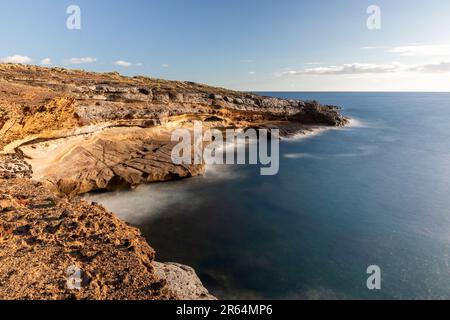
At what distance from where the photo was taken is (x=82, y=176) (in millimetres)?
22938

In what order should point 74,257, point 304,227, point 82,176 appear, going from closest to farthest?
1. point 74,257
2. point 304,227
3. point 82,176

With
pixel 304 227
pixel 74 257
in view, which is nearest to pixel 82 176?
pixel 74 257

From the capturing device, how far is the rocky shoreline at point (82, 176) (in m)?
8.92

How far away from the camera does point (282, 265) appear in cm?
1525

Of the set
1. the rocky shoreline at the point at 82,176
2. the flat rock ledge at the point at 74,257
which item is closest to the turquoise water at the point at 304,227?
the rocky shoreline at the point at 82,176

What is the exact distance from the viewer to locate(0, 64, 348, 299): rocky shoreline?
351 inches

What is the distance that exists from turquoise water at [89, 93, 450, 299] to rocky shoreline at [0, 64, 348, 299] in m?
2.89

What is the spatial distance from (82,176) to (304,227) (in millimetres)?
16747

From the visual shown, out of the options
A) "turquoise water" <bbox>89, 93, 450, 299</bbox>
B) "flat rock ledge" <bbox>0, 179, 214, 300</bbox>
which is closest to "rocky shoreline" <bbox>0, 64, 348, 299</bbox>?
"flat rock ledge" <bbox>0, 179, 214, 300</bbox>

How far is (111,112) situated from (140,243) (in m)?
21.3

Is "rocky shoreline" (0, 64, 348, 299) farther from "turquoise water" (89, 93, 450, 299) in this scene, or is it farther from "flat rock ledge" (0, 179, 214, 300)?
"turquoise water" (89, 93, 450, 299)

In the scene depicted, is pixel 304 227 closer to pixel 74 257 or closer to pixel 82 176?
pixel 74 257

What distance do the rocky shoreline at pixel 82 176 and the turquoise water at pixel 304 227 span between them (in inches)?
114
